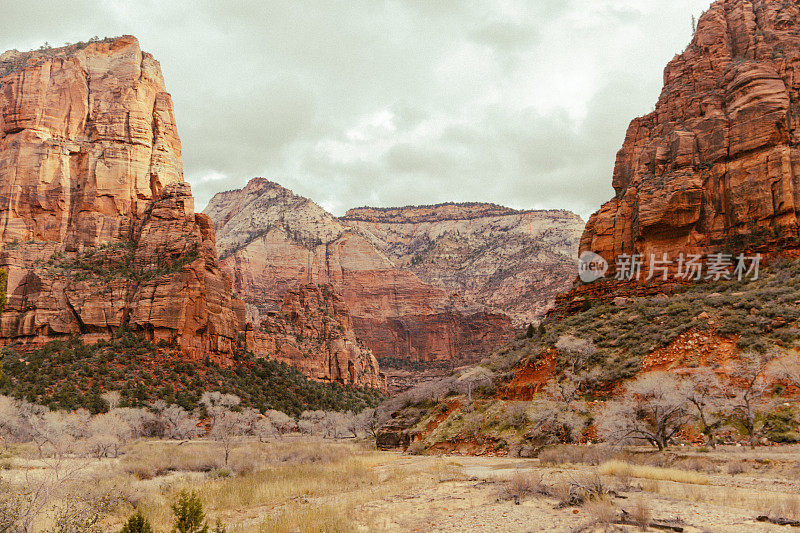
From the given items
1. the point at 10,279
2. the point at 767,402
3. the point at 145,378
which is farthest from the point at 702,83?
the point at 10,279

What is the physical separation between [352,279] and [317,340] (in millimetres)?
59789

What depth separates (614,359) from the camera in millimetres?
30688

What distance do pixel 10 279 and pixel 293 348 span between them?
131ft

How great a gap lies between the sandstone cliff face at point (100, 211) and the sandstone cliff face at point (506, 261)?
82971mm

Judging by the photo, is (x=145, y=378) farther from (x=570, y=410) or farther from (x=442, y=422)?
(x=570, y=410)

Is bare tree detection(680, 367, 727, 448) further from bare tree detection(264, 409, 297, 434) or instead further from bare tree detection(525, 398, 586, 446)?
bare tree detection(264, 409, 297, 434)

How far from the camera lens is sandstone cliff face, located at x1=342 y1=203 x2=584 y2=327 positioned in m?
128

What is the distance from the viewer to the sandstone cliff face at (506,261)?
128125 mm

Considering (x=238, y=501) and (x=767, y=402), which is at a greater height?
(x=767, y=402)

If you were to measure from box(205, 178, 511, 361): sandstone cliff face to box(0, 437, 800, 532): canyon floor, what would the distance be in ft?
353

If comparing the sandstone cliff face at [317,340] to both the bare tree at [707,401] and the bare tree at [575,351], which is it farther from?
the bare tree at [707,401]

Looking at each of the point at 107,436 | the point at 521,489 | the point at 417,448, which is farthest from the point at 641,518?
the point at 107,436

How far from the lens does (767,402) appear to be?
21.5 metres

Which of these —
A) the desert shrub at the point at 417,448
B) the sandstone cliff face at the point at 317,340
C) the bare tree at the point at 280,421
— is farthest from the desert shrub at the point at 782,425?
the sandstone cliff face at the point at 317,340
